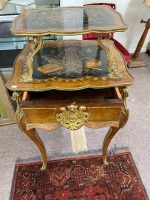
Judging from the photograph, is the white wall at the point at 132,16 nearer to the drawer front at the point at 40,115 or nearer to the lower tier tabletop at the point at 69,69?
the lower tier tabletop at the point at 69,69

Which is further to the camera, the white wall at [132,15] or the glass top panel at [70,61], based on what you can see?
the white wall at [132,15]

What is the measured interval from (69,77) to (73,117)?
0.59ft

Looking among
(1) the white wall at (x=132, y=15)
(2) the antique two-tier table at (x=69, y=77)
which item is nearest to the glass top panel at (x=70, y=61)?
(2) the antique two-tier table at (x=69, y=77)

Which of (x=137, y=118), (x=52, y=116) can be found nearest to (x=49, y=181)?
(x=52, y=116)

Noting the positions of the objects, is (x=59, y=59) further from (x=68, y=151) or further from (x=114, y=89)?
(x=68, y=151)

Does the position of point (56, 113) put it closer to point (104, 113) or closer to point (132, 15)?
point (104, 113)

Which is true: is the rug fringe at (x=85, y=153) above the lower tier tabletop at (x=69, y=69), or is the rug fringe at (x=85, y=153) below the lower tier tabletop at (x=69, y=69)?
below

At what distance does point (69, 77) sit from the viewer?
2.60 ft

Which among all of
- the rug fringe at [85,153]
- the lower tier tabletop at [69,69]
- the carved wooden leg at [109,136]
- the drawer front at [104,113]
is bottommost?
the rug fringe at [85,153]

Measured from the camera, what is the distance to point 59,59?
2.99ft

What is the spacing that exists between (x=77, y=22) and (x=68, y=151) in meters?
0.85

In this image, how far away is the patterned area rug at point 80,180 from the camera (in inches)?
40.4

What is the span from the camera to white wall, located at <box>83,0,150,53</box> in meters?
1.88

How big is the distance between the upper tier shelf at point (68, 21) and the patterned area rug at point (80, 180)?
84cm
